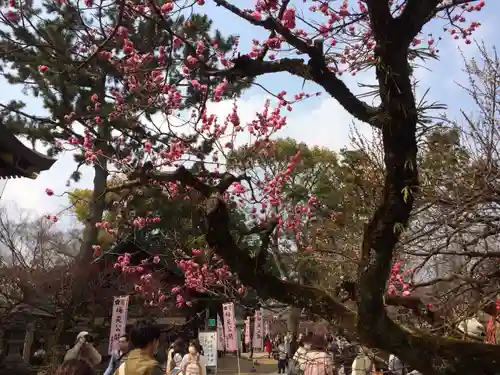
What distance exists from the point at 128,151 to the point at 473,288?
39.7 ft

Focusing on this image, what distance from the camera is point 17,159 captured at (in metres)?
7.18

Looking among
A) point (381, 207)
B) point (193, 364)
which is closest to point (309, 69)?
point (381, 207)

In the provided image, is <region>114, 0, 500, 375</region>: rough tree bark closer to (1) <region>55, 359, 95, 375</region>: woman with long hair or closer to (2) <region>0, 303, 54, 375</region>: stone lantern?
(1) <region>55, 359, 95, 375</region>: woman with long hair

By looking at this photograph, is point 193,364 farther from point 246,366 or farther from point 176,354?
point 246,366

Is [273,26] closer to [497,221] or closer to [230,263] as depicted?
[230,263]

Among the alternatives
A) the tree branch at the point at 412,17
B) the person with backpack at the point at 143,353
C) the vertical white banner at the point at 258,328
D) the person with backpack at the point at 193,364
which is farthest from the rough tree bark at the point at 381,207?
the vertical white banner at the point at 258,328

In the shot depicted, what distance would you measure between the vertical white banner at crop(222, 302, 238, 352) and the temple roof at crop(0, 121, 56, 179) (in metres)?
6.77

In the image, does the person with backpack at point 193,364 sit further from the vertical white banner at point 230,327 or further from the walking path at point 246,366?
the walking path at point 246,366

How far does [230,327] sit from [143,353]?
32.1 feet

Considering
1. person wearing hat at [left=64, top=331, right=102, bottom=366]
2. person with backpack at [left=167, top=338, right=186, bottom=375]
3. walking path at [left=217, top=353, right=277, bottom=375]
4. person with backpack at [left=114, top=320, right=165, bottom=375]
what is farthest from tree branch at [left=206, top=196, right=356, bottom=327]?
walking path at [left=217, top=353, right=277, bottom=375]

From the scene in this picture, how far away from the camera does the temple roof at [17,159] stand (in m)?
6.68

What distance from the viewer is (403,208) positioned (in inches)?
100

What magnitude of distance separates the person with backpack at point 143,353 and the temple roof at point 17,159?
14.5ft

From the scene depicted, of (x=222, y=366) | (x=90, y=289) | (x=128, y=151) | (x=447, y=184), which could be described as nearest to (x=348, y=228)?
(x=447, y=184)
